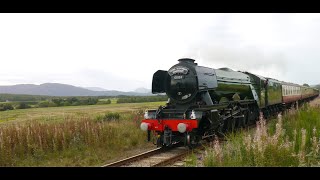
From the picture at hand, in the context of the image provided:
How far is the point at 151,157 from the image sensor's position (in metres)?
10.2

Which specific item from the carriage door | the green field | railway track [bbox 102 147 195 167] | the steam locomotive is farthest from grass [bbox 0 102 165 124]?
railway track [bbox 102 147 195 167]

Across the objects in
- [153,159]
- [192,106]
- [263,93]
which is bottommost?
[153,159]

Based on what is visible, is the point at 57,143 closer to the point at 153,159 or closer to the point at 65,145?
the point at 65,145

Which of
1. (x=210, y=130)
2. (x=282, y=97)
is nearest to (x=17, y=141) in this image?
(x=210, y=130)

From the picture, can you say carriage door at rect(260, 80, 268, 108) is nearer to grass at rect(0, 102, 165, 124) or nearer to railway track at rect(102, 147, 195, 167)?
railway track at rect(102, 147, 195, 167)

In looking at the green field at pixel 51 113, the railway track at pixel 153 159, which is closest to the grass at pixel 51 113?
the green field at pixel 51 113

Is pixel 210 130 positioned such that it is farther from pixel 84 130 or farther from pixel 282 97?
pixel 282 97

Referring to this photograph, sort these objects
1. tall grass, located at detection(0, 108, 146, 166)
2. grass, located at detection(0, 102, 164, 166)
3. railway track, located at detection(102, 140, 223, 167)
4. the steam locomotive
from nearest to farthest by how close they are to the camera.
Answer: railway track, located at detection(102, 140, 223, 167), grass, located at detection(0, 102, 164, 166), tall grass, located at detection(0, 108, 146, 166), the steam locomotive

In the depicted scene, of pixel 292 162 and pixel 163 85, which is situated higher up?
pixel 163 85

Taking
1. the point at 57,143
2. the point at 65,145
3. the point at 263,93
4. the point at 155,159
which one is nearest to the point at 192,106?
the point at 155,159

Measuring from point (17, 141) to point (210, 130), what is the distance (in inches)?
277

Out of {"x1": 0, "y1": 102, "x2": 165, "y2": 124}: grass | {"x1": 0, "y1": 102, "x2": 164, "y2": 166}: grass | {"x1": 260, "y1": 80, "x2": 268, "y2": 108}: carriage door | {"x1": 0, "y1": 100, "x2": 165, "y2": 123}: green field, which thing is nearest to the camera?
{"x1": 0, "y1": 102, "x2": 164, "y2": 166}: grass
